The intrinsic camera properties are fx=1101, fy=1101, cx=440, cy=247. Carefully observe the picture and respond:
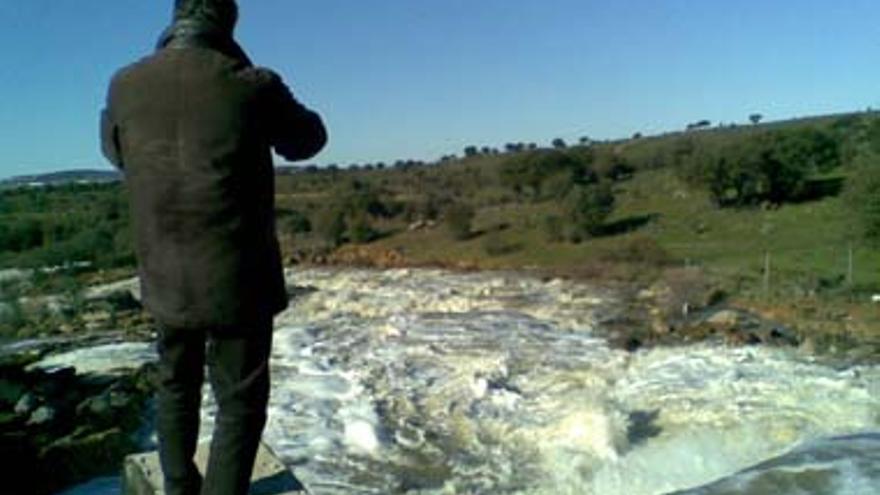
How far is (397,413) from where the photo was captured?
50.5ft

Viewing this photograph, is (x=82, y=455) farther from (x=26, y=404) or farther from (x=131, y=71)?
(x=131, y=71)

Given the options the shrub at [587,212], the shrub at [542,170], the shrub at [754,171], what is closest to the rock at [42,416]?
the shrub at [587,212]

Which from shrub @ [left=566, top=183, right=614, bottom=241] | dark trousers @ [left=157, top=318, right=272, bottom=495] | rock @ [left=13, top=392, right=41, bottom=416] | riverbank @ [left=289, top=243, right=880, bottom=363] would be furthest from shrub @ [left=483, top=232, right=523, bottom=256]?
dark trousers @ [left=157, top=318, right=272, bottom=495]

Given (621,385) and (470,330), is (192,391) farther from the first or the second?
(470,330)

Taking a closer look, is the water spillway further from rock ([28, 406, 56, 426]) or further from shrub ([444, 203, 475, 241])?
shrub ([444, 203, 475, 241])

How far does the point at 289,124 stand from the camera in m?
3.15

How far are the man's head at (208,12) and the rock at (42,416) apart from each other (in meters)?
8.87

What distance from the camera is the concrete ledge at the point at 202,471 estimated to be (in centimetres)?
388

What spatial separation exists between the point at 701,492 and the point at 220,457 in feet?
22.2

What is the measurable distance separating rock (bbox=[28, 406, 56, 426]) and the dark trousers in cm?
840

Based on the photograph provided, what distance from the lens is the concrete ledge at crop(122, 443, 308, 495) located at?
3.88m

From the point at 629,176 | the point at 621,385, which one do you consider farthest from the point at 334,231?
the point at 621,385

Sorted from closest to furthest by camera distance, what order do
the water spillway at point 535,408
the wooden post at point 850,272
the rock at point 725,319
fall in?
the water spillway at point 535,408 → the rock at point 725,319 → the wooden post at point 850,272

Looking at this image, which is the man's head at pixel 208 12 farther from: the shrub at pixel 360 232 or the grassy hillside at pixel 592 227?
the shrub at pixel 360 232
